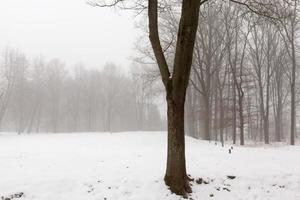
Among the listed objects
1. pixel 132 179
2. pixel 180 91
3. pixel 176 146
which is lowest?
pixel 132 179

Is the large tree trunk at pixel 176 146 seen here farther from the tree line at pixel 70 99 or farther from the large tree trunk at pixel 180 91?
the tree line at pixel 70 99

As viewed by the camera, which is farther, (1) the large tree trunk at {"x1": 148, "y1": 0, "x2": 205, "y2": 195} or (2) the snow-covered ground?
(1) the large tree trunk at {"x1": 148, "y1": 0, "x2": 205, "y2": 195}

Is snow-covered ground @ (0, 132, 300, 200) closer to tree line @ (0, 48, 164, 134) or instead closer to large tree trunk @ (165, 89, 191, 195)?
large tree trunk @ (165, 89, 191, 195)

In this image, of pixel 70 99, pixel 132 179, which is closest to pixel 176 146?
pixel 132 179

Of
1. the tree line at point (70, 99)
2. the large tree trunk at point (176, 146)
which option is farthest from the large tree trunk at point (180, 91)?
the tree line at point (70, 99)

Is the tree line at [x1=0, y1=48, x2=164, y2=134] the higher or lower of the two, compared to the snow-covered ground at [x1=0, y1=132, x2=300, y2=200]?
higher

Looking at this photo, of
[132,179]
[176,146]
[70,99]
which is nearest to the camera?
[176,146]

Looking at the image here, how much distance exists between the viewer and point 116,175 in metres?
9.32

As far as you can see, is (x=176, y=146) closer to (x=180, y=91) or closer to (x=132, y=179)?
(x=180, y=91)

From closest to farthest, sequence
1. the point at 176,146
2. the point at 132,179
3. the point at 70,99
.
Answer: the point at 176,146, the point at 132,179, the point at 70,99

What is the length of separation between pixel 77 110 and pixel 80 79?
8.47m

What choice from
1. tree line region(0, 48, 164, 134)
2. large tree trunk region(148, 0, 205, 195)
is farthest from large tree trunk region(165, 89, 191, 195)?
tree line region(0, 48, 164, 134)

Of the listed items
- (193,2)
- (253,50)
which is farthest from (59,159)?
(253,50)

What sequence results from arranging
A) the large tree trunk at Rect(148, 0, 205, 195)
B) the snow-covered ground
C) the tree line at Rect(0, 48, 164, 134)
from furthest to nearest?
the tree line at Rect(0, 48, 164, 134), the large tree trunk at Rect(148, 0, 205, 195), the snow-covered ground
